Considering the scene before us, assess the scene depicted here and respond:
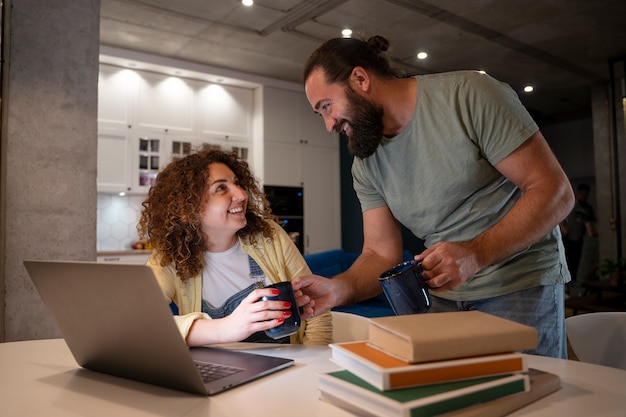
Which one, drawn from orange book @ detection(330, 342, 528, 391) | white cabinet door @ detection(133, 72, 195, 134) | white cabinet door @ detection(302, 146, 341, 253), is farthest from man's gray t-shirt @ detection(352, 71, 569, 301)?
white cabinet door @ detection(302, 146, 341, 253)

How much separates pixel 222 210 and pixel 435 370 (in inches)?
45.9

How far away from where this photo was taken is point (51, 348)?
114cm

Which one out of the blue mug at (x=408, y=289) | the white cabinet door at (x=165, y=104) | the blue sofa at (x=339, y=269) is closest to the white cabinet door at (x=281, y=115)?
the white cabinet door at (x=165, y=104)

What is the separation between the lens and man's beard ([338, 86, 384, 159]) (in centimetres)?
141

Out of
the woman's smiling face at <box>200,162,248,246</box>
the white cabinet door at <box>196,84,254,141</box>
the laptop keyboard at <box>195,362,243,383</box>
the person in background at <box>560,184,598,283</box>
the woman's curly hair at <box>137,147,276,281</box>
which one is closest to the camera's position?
the laptop keyboard at <box>195,362,243,383</box>

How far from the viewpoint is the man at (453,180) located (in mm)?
1193

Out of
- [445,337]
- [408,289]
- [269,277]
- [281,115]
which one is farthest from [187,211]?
[281,115]

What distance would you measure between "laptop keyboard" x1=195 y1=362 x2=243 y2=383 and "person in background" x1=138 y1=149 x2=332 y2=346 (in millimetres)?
507

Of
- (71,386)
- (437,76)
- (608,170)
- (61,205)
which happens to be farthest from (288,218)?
(71,386)

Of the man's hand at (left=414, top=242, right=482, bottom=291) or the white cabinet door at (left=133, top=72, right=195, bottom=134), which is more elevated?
the white cabinet door at (left=133, top=72, right=195, bottom=134)

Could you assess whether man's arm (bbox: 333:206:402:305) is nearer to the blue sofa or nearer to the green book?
the green book

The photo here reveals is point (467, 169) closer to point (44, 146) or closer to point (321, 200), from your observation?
point (44, 146)

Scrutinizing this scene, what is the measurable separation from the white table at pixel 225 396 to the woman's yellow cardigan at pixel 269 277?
0.50 m

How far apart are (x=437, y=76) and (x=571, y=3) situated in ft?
12.0
